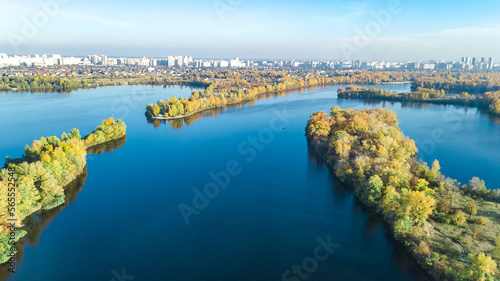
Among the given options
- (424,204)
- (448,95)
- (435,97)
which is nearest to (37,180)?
(424,204)

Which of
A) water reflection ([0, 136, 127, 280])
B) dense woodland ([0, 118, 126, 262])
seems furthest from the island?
water reflection ([0, 136, 127, 280])

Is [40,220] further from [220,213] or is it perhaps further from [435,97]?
[435,97]

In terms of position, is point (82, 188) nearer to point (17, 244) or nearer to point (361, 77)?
point (17, 244)

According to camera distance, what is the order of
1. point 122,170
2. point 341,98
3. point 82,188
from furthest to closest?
point 341,98 < point 122,170 < point 82,188

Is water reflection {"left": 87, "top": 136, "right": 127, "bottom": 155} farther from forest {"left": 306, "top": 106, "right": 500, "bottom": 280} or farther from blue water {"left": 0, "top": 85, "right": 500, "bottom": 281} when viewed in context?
forest {"left": 306, "top": 106, "right": 500, "bottom": 280}

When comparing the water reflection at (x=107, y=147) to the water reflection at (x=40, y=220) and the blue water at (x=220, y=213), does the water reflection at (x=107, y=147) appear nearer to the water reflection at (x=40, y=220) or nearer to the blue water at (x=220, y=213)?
the blue water at (x=220, y=213)

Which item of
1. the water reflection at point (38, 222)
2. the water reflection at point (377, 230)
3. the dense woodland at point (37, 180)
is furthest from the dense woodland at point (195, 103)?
the water reflection at point (377, 230)

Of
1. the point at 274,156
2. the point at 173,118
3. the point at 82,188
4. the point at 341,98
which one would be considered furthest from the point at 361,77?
the point at 82,188
